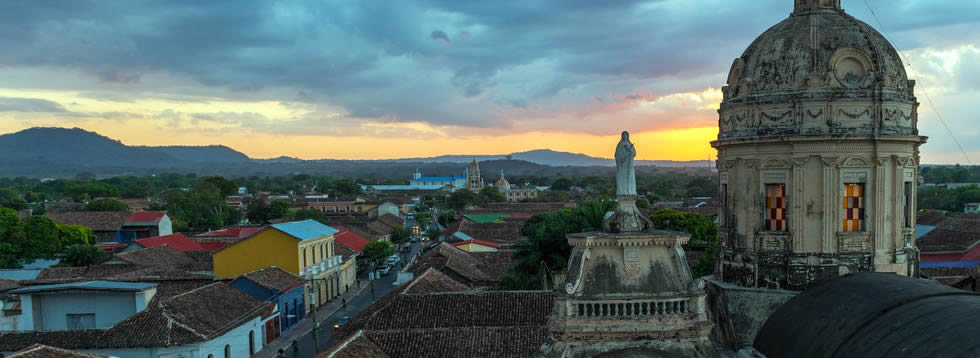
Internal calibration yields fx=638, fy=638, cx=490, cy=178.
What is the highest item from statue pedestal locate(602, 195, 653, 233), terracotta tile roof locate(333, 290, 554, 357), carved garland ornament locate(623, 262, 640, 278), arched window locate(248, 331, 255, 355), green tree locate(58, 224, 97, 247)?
statue pedestal locate(602, 195, 653, 233)

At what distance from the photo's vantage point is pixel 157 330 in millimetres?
25750

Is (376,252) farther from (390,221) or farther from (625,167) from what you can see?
(625,167)

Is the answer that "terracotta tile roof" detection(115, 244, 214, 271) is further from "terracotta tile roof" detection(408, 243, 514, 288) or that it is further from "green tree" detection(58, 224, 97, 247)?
"terracotta tile roof" detection(408, 243, 514, 288)

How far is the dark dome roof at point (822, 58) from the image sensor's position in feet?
48.3

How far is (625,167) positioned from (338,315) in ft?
103

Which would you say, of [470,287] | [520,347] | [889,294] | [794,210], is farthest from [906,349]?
[470,287]

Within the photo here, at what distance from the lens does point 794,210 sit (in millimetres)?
14836

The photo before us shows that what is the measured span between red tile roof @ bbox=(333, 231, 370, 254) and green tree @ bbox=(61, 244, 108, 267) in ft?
62.0

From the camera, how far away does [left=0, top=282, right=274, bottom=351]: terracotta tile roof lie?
25.0 m

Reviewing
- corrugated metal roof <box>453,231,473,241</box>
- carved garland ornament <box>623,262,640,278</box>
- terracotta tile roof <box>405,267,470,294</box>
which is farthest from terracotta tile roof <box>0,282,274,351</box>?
corrugated metal roof <box>453,231,473,241</box>

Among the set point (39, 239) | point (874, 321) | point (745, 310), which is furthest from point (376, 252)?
point (874, 321)

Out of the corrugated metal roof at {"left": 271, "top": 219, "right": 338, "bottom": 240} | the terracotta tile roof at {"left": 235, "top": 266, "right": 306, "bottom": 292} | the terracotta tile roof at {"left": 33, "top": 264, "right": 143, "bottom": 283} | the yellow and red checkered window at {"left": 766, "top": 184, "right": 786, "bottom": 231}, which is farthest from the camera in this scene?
the corrugated metal roof at {"left": 271, "top": 219, "right": 338, "bottom": 240}

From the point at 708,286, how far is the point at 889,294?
4981 mm

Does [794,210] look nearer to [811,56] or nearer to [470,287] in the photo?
[811,56]
